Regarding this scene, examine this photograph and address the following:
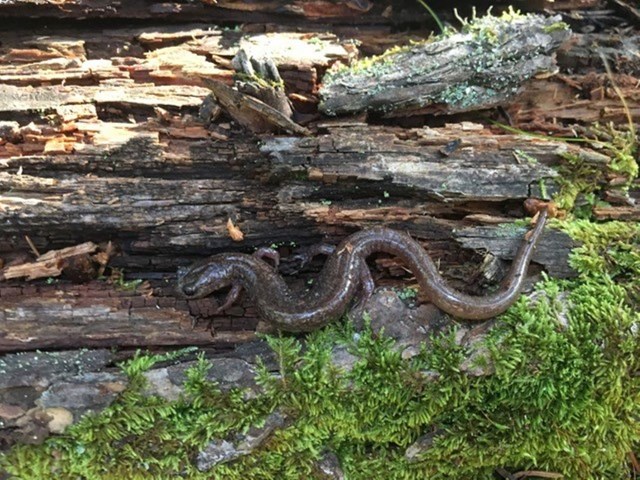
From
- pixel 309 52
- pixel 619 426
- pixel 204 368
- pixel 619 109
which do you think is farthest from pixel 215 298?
pixel 619 109

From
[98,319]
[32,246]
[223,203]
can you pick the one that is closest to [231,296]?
[223,203]

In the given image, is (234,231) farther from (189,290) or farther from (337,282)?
(337,282)

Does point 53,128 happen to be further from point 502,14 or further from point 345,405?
point 502,14

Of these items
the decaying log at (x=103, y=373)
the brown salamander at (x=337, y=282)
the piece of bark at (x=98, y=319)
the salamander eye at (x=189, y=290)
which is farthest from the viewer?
the salamander eye at (x=189, y=290)

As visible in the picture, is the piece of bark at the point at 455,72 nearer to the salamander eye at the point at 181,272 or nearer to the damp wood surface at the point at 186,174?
the damp wood surface at the point at 186,174

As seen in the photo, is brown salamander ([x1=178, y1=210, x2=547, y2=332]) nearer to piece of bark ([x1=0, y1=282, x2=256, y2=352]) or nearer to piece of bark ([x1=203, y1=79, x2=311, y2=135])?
piece of bark ([x1=0, y1=282, x2=256, y2=352])

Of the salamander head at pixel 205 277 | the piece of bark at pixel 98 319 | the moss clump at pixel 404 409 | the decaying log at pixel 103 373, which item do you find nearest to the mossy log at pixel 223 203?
the piece of bark at pixel 98 319
